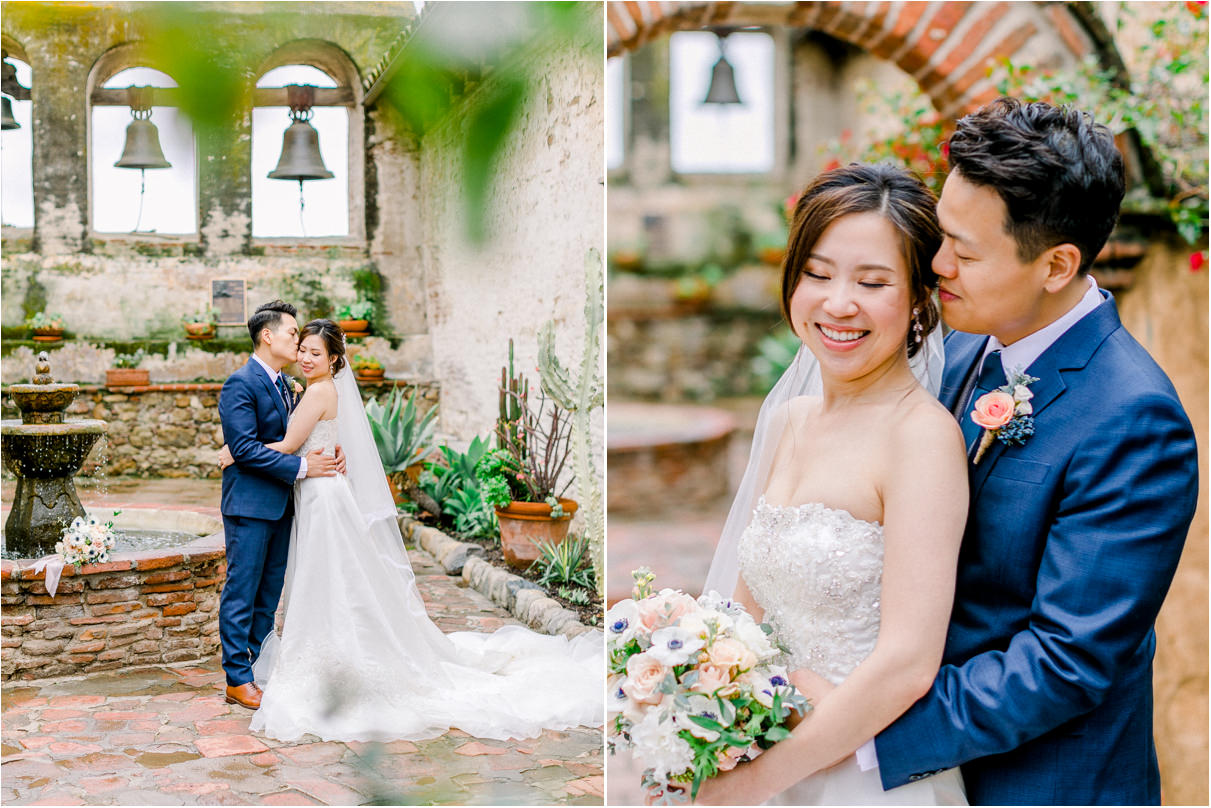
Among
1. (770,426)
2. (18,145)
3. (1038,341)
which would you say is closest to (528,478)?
(18,145)

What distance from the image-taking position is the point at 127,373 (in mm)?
5016

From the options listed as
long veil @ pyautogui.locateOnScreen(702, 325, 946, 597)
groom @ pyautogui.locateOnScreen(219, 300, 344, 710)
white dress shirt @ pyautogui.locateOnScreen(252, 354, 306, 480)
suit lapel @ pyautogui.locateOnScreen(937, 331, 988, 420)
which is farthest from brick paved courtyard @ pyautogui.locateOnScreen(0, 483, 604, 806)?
suit lapel @ pyautogui.locateOnScreen(937, 331, 988, 420)

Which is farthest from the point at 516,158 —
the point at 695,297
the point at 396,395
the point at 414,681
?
the point at 695,297

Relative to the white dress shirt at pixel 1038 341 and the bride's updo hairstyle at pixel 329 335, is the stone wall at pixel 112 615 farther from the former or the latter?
the white dress shirt at pixel 1038 341

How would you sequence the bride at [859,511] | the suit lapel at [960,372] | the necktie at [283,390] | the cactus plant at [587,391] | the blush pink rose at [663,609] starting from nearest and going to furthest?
the bride at [859,511], the blush pink rose at [663,609], the suit lapel at [960,372], the necktie at [283,390], the cactus plant at [587,391]

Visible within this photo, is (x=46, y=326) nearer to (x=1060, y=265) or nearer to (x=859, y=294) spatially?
(x=859, y=294)

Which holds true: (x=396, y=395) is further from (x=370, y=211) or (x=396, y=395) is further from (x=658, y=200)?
(x=658, y=200)

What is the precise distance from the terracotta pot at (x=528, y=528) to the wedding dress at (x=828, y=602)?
117 inches

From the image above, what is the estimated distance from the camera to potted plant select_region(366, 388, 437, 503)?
501cm

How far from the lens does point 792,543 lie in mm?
1464

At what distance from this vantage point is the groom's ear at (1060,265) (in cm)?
133

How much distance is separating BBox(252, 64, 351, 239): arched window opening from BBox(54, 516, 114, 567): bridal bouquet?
128cm

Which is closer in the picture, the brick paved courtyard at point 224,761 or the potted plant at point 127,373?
the brick paved courtyard at point 224,761

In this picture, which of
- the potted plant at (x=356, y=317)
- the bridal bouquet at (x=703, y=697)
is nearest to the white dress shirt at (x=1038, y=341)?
the bridal bouquet at (x=703, y=697)
